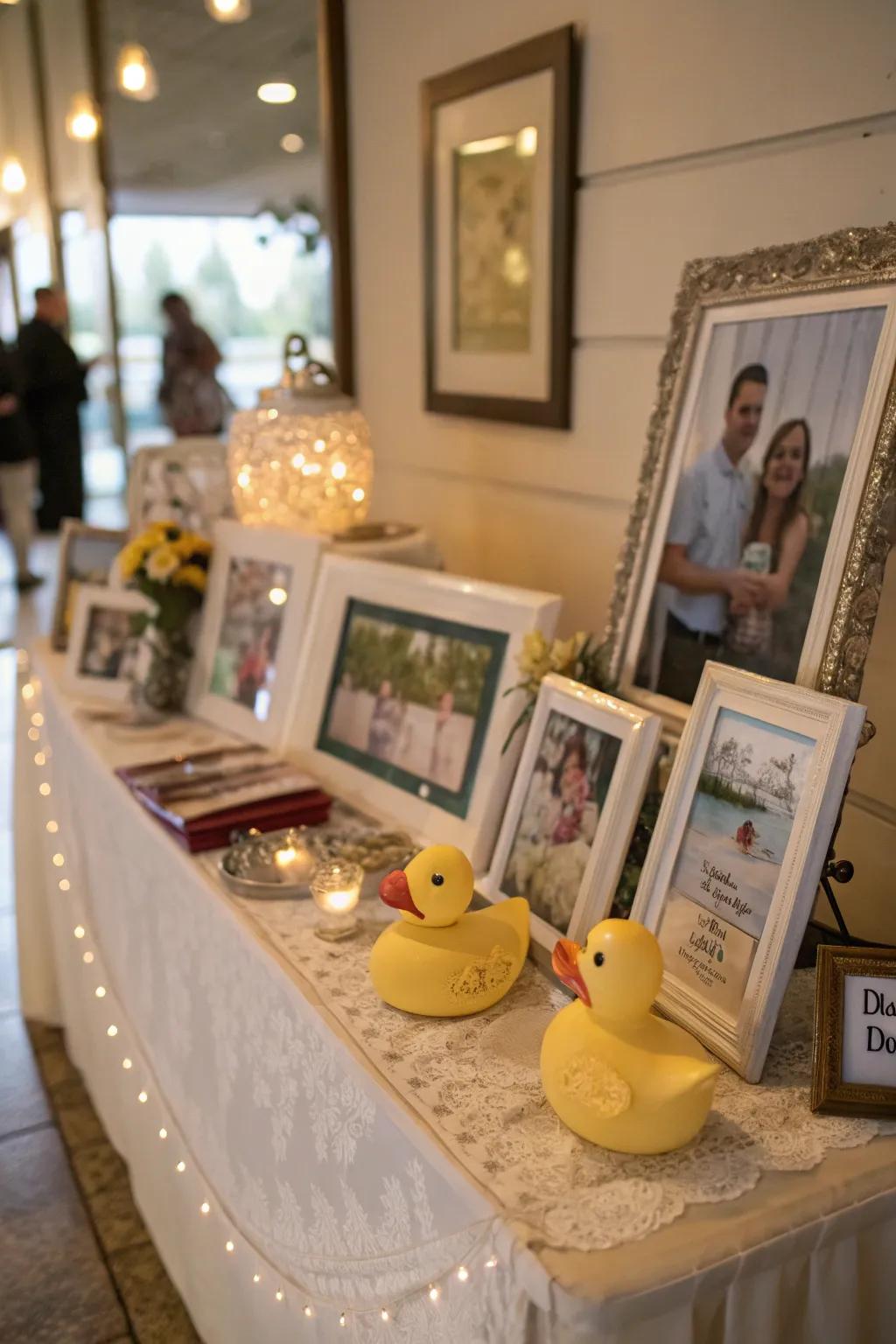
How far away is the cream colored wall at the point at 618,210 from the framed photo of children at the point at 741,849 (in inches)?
10.0

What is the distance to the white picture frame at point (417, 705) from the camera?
1.36m

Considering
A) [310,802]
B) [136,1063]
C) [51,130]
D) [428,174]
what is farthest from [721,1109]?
[51,130]

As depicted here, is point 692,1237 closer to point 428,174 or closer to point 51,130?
point 428,174

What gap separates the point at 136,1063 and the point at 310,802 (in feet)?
1.81

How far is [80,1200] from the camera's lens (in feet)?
6.09

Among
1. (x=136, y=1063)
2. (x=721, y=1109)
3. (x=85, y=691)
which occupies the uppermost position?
(x=721, y=1109)

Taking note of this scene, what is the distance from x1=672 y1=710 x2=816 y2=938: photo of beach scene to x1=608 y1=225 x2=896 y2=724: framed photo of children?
0.31ft

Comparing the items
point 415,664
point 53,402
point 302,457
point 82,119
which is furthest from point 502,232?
point 53,402

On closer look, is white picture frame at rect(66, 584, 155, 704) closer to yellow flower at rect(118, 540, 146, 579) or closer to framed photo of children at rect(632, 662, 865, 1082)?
yellow flower at rect(118, 540, 146, 579)

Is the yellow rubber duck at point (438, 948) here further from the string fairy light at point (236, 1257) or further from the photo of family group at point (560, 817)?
the string fairy light at point (236, 1257)

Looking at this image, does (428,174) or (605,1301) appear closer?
(605,1301)

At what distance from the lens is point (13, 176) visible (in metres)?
7.23

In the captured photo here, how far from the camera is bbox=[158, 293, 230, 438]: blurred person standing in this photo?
18.5 ft

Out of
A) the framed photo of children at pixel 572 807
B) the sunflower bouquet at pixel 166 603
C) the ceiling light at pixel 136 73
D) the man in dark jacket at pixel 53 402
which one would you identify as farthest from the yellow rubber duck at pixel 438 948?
the man in dark jacket at pixel 53 402
